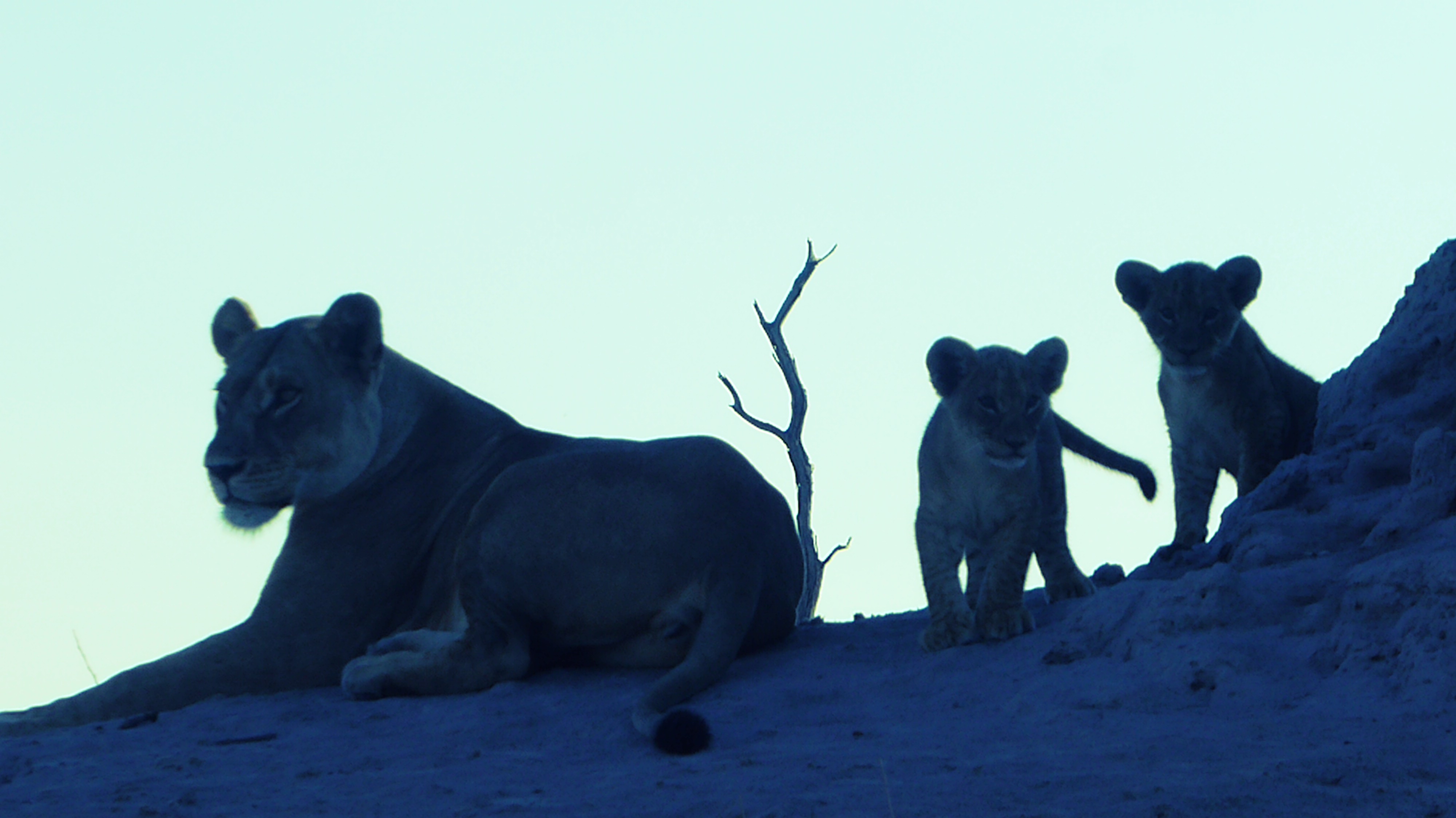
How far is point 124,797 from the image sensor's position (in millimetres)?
4324

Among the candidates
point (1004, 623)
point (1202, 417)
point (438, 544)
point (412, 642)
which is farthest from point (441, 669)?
point (1202, 417)

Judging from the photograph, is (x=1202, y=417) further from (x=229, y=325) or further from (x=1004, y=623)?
(x=229, y=325)

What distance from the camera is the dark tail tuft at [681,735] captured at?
4785mm

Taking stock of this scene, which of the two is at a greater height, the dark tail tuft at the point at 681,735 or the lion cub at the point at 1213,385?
the lion cub at the point at 1213,385

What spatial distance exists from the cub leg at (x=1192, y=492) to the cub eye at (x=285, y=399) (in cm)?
421

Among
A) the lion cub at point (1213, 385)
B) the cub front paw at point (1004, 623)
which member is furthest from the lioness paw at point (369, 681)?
the lion cub at point (1213, 385)

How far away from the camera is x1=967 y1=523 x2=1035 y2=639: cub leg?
611 cm

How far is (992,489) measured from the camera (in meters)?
6.40

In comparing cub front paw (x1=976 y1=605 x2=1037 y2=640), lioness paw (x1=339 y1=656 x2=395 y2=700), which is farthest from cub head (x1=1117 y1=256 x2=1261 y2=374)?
lioness paw (x1=339 y1=656 x2=395 y2=700)

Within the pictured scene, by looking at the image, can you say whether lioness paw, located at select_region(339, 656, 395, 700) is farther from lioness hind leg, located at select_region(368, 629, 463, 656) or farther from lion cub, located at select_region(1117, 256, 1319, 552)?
lion cub, located at select_region(1117, 256, 1319, 552)

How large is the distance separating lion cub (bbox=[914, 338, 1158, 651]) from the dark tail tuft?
161cm

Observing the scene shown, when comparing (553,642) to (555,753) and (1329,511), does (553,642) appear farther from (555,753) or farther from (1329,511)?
(1329,511)

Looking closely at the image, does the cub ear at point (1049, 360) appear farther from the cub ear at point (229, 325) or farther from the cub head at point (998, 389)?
the cub ear at point (229, 325)

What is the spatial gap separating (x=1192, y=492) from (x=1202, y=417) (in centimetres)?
45
